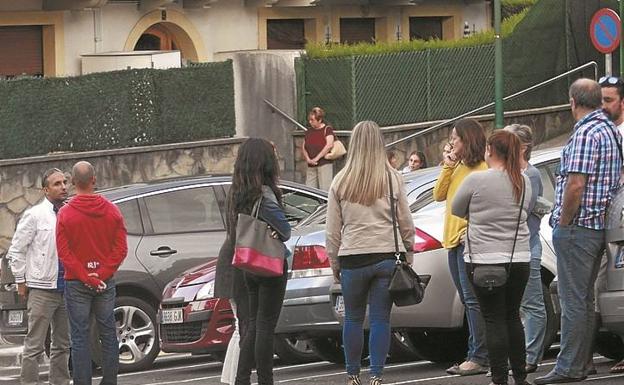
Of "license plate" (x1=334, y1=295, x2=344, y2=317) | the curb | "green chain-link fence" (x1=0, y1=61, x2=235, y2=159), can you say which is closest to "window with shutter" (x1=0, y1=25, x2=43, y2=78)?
"green chain-link fence" (x1=0, y1=61, x2=235, y2=159)

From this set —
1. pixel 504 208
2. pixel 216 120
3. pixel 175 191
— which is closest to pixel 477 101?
pixel 216 120

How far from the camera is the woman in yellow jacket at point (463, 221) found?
10828mm

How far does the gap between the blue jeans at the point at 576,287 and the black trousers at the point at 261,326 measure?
183 cm

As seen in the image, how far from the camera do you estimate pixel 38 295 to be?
1192 centimetres

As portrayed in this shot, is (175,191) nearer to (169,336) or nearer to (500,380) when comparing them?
(169,336)

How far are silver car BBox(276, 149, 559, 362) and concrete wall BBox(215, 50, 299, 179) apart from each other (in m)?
12.1

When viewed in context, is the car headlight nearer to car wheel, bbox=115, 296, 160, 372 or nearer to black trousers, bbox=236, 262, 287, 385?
car wheel, bbox=115, 296, 160, 372

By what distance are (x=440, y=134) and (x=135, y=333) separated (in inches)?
497

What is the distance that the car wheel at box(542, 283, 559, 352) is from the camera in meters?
11.5

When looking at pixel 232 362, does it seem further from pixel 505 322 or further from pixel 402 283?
pixel 505 322

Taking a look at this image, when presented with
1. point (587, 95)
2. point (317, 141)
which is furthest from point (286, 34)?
point (587, 95)

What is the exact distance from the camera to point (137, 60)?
79.6 ft

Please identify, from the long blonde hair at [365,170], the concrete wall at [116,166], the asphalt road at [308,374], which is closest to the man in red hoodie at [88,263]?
the asphalt road at [308,374]

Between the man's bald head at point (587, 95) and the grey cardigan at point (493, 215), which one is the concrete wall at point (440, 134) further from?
the grey cardigan at point (493, 215)
